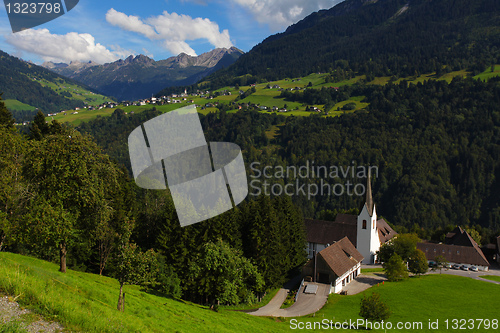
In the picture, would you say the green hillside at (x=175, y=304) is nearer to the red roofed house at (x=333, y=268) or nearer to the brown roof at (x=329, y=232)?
the red roofed house at (x=333, y=268)

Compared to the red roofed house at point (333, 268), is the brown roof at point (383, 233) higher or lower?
lower

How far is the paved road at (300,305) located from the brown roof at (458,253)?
3486 centimetres

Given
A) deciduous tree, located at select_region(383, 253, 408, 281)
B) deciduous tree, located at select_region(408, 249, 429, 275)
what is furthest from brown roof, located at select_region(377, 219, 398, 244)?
deciduous tree, located at select_region(383, 253, 408, 281)

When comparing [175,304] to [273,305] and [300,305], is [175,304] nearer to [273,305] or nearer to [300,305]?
[273,305]

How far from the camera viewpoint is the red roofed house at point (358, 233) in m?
62.9

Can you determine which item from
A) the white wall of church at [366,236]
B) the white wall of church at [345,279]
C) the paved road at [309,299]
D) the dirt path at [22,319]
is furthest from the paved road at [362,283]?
the dirt path at [22,319]

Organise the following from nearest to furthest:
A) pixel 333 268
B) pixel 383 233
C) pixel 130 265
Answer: pixel 130 265 → pixel 333 268 → pixel 383 233

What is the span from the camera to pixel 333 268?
4512 centimetres

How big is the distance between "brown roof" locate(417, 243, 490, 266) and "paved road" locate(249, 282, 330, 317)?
34864mm

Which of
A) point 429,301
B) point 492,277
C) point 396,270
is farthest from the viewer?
point 492,277

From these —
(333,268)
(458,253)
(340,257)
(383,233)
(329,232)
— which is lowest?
(458,253)

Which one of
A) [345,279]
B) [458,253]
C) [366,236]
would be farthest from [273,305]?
[458,253]

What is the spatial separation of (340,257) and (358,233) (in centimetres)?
1681

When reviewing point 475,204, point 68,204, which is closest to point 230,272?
point 68,204
